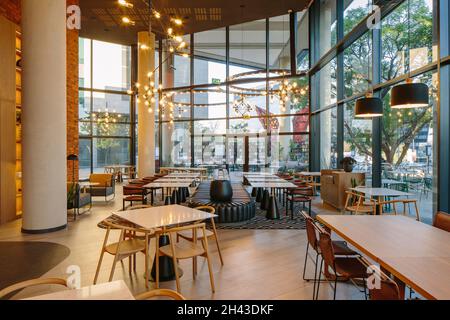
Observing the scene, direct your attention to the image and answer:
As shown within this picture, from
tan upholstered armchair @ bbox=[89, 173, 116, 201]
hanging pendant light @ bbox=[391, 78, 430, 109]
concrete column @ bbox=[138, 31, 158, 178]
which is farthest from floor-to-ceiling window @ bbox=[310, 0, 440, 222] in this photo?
tan upholstered armchair @ bbox=[89, 173, 116, 201]

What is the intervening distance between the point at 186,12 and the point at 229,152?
6.11 metres

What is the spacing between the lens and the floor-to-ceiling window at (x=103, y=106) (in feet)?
44.3

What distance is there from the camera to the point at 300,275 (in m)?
3.50

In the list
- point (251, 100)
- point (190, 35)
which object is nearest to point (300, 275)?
point (251, 100)

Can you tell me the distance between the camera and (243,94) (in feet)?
33.9

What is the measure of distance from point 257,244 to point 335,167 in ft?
17.7

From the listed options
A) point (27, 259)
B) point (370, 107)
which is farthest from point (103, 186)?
point (370, 107)

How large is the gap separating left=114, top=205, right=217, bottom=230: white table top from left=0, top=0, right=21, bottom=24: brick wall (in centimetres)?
594

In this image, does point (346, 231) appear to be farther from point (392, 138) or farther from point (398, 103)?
point (392, 138)

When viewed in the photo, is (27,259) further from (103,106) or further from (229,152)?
(103,106)

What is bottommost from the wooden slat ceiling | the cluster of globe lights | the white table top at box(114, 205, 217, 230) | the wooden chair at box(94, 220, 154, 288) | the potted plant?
the wooden chair at box(94, 220, 154, 288)

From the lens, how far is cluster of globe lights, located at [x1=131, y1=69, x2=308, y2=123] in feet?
30.6

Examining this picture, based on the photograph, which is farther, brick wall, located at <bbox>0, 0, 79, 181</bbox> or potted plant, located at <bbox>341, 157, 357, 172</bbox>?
brick wall, located at <bbox>0, 0, 79, 181</bbox>

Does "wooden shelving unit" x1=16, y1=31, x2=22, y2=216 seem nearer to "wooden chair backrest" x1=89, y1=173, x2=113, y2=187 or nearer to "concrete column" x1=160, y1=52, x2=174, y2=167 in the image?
"wooden chair backrest" x1=89, y1=173, x2=113, y2=187
